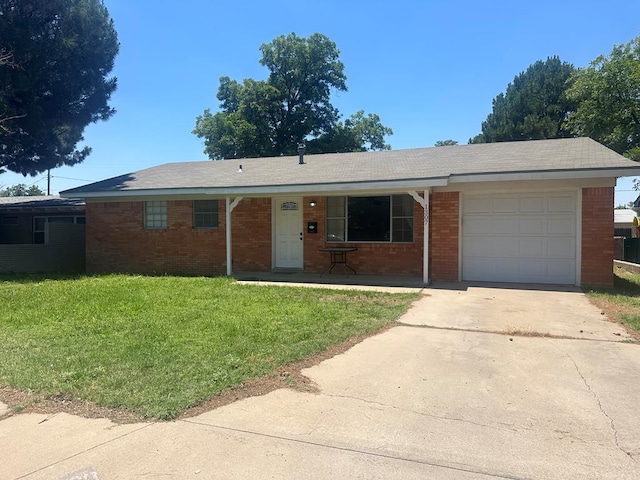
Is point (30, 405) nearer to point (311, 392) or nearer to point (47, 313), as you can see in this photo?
point (311, 392)

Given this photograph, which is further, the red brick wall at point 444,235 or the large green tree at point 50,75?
the large green tree at point 50,75

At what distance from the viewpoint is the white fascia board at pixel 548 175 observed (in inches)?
361

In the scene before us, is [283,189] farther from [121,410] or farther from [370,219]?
[121,410]

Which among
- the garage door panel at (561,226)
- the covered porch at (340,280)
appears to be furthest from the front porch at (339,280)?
the garage door panel at (561,226)

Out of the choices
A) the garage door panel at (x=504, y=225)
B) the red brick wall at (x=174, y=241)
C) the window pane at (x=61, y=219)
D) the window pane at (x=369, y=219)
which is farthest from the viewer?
the window pane at (x=61, y=219)

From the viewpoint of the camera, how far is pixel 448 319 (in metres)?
7.30

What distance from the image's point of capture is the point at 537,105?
1220 inches

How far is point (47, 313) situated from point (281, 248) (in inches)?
271

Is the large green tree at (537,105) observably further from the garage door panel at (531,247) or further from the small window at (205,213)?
the small window at (205,213)

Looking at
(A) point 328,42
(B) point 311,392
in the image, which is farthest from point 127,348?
(A) point 328,42

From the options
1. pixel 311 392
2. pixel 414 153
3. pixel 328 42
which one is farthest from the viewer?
pixel 328 42

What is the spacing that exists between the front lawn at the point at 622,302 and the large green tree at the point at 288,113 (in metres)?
24.7

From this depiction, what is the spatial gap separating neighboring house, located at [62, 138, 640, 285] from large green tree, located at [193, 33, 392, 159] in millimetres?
17327

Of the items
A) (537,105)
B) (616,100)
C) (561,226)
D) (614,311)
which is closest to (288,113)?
(537,105)
